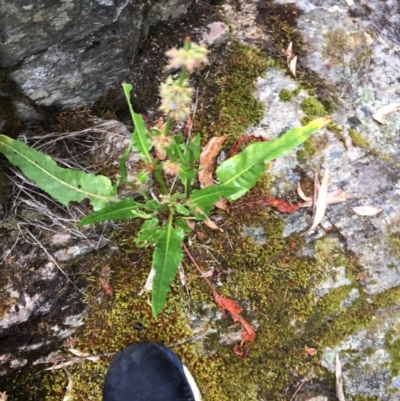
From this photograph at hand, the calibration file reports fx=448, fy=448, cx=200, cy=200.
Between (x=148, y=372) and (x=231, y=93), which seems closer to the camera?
(x=148, y=372)

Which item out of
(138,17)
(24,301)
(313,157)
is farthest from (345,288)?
(138,17)

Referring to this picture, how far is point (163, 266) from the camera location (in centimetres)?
176

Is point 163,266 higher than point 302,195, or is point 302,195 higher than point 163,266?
point 163,266

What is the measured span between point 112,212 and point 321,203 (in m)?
1.26

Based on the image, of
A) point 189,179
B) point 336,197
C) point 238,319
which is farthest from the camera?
point 336,197

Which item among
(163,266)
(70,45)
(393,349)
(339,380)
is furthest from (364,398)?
(70,45)

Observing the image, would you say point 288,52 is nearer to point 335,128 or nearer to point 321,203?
point 335,128

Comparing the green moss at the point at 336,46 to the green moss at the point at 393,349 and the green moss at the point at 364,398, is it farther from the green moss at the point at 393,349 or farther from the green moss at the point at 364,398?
the green moss at the point at 364,398

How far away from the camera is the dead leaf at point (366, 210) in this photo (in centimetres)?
256

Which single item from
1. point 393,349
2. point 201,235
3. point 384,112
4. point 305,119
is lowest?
point 393,349

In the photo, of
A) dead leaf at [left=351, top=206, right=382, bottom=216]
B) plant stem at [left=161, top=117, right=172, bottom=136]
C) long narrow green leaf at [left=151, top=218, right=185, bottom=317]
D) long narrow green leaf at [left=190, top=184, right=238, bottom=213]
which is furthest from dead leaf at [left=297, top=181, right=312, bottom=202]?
plant stem at [left=161, top=117, right=172, bottom=136]

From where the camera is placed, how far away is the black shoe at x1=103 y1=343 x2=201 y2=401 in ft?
7.48

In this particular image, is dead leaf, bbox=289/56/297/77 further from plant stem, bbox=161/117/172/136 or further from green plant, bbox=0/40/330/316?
plant stem, bbox=161/117/172/136

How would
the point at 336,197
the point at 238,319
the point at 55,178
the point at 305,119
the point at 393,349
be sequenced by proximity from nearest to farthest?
the point at 55,178, the point at 238,319, the point at 393,349, the point at 336,197, the point at 305,119
